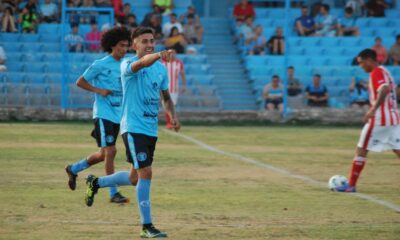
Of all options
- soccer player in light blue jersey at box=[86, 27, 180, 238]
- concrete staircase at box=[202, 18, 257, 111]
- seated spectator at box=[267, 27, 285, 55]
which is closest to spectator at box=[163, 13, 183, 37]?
concrete staircase at box=[202, 18, 257, 111]

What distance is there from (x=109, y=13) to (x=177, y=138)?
8255 millimetres

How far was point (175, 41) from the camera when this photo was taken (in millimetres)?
30359

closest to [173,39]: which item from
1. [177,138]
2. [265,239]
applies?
[177,138]

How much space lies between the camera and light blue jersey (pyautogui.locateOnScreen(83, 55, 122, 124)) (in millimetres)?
13078

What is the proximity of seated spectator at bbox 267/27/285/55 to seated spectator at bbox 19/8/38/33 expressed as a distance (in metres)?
7.42

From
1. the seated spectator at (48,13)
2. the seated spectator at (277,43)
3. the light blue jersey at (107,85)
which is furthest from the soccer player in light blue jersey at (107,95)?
the seated spectator at (277,43)

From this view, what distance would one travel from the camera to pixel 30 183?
14.5 metres

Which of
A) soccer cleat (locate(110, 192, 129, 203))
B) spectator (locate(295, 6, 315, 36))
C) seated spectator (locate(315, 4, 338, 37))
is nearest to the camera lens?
soccer cleat (locate(110, 192, 129, 203))

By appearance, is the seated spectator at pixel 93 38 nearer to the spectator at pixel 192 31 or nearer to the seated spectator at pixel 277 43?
the spectator at pixel 192 31

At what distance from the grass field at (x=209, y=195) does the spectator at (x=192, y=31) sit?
30.6ft

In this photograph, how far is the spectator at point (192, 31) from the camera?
104 ft

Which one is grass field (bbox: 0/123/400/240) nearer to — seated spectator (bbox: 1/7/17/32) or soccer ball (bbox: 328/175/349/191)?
soccer ball (bbox: 328/175/349/191)

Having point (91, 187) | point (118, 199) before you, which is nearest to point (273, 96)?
point (118, 199)

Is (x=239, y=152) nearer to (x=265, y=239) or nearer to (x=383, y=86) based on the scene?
(x=383, y=86)
